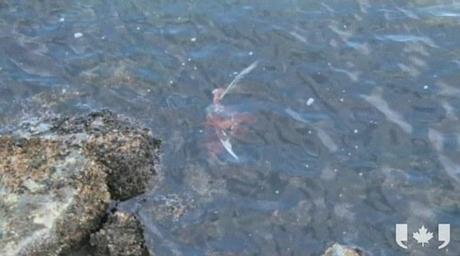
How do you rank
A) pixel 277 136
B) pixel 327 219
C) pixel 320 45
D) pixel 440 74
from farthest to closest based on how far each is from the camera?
1. pixel 320 45
2. pixel 440 74
3. pixel 277 136
4. pixel 327 219

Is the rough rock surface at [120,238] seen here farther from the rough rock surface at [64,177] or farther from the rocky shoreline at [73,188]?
the rough rock surface at [64,177]

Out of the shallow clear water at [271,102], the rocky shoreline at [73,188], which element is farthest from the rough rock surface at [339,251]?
the shallow clear water at [271,102]

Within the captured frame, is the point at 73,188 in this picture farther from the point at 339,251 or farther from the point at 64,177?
the point at 339,251

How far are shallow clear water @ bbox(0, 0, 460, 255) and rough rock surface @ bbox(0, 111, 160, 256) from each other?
45 cm

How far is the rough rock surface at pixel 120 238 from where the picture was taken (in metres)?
9.10

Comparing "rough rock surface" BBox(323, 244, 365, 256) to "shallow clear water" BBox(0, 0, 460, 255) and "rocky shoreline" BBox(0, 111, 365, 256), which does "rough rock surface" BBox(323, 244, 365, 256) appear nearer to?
"rocky shoreline" BBox(0, 111, 365, 256)

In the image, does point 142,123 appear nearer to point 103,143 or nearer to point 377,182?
point 103,143

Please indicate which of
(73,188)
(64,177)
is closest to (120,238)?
(73,188)

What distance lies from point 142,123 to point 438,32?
235 inches

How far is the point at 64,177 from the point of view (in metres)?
9.42

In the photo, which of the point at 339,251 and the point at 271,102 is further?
the point at 271,102

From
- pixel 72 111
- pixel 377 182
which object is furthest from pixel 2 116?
pixel 377 182

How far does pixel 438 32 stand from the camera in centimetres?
1329

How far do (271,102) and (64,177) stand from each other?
13.4 ft
